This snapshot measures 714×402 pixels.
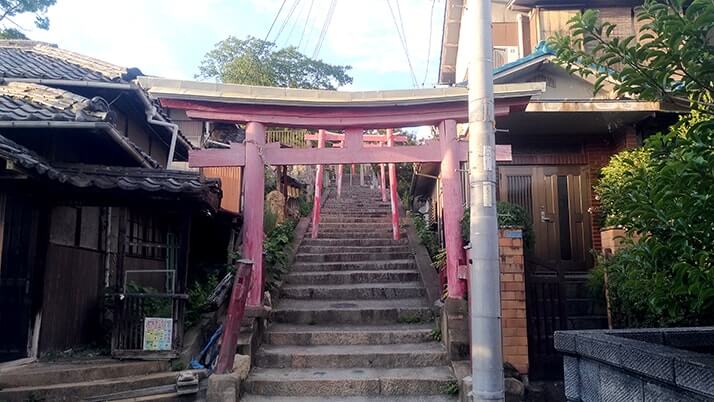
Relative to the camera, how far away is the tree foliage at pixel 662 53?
256cm

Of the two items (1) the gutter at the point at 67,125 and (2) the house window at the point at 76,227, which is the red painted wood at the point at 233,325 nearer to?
(1) the gutter at the point at 67,125

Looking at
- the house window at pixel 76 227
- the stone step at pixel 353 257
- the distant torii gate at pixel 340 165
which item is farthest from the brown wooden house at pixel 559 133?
the house window at pixel 76 227

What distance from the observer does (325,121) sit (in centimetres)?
773

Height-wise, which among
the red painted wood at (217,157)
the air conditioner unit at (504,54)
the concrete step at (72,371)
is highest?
the air conditioner unit at (504,54)

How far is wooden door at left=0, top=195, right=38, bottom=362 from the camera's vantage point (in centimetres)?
647

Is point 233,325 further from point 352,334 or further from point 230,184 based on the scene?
point 230,184

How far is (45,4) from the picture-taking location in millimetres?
18281

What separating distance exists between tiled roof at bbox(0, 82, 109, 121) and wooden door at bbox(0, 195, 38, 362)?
3.44 ft

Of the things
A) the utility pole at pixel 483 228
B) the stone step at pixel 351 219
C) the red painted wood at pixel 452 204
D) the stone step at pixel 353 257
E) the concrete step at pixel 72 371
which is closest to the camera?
the utility pole at pixel 483 228

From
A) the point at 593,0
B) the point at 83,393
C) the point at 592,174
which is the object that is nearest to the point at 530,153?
the point at 592,174

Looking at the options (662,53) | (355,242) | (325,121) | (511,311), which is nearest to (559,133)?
(355,242)

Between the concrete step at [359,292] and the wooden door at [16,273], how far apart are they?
394cm

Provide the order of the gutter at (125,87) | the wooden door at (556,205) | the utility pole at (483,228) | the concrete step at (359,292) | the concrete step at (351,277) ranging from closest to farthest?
the utility pole at (483,228) < the gutter at (125,87) < the concrete step at (359,292) < the concrete step at (351,277) < the wooden door at (556,205)

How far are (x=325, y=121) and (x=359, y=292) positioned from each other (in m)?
3.21
